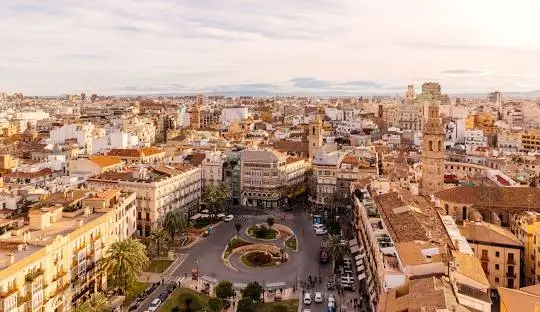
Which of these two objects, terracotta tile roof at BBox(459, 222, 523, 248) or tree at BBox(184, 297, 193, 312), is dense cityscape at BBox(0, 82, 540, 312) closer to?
terracotta tile roof at BBox(459, 222, 523, 248)

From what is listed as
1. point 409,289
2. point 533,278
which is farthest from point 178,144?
point 409,289

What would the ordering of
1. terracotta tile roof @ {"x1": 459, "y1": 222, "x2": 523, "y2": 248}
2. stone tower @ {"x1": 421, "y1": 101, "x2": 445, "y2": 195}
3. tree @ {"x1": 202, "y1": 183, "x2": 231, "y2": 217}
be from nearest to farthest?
1. terracotta tile roof @ {"x1": 459, "y1": 222, "x2": 523, "y2": 248}
2. stone tower @ {"x1": 421, "y1": 101, "x2": 445, "y2": 195}
3. tree @ {"x1": 202, "y1": 183, "x2": 231, "y2": 217}

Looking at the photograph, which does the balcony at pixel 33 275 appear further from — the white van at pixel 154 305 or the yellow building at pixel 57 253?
the white van at pixel 154 305

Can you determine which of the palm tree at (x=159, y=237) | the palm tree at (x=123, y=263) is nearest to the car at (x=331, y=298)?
the palm tree at (x=123, y=263)

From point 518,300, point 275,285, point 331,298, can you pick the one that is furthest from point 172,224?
point 518,300

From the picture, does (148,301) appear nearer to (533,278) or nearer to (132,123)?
(533,278)

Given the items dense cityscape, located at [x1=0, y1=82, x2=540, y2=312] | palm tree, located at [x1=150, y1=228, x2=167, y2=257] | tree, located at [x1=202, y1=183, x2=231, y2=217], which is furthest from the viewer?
tree, located at [x1=202, y1=183, x2=231, y2=217]

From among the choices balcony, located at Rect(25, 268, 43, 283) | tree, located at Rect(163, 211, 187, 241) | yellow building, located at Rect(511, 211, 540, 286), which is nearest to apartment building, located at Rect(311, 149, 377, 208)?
tree, located at Rect(163, 211, 187, 241)
